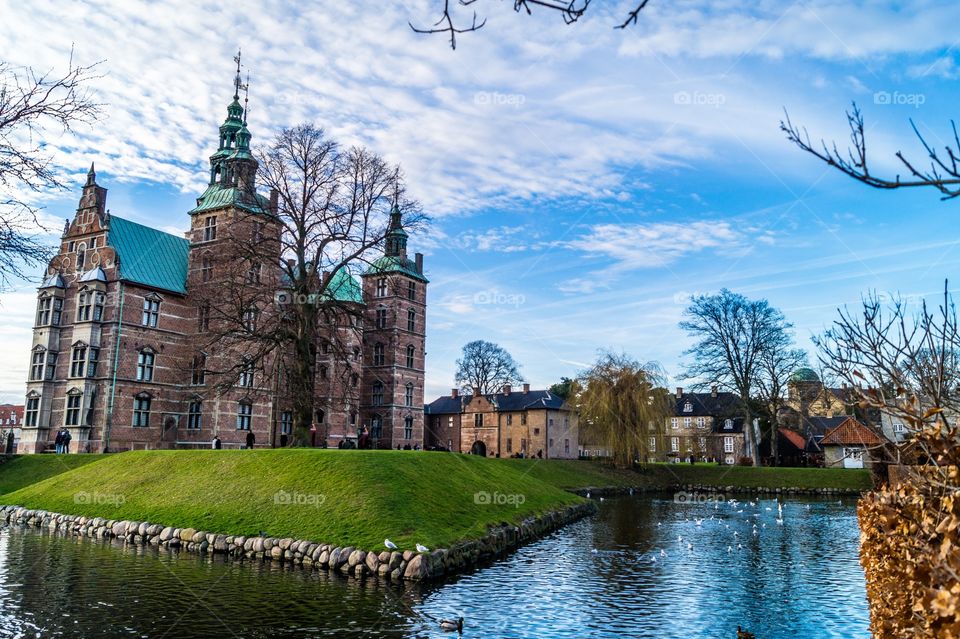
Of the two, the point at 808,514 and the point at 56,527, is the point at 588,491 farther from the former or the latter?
the point at 56,527

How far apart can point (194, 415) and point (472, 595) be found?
36.8m

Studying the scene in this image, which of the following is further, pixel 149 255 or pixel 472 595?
pixel 149 255

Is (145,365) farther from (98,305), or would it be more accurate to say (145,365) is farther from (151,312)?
(98,305)

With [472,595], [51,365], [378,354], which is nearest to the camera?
[472,595]

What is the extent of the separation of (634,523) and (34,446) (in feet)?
128

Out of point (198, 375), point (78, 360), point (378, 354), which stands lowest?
point (198, 375)

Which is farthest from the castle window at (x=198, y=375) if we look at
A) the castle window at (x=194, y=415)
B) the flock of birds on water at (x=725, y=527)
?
the flock of birds on water at (x=725, y=527)

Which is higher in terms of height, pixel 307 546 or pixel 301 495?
pixel 301 495

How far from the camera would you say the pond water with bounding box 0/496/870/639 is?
43.3 feet

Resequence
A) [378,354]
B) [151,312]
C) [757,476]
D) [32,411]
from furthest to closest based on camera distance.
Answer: [378,354] → [757,476] → [151,312] → [32,411]

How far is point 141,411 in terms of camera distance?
145ft

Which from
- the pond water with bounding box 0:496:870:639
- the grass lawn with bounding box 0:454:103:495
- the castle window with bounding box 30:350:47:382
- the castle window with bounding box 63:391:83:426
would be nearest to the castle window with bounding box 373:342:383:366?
the castle window with bounding box 63:391:83:426

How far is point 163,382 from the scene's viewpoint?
45.7 m

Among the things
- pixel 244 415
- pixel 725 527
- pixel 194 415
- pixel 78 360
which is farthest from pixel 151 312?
pixel 725 527
